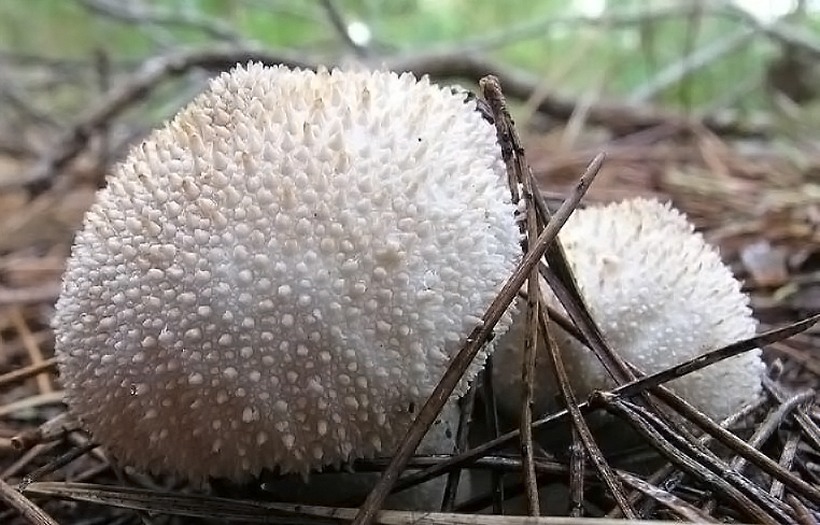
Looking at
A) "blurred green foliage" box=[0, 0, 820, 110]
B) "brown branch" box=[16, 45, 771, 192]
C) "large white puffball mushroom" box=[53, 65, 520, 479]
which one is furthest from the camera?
"blurred green foliage" box=[0, 0, 820, 110]

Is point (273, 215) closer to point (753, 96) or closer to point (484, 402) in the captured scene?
point (484, 402)

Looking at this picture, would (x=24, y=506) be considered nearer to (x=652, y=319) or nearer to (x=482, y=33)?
(x=652, y=319)

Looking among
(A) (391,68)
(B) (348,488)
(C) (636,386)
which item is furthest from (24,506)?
(A) (391,68)

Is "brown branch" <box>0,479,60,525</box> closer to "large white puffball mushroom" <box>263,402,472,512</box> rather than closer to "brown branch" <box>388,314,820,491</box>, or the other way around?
"large white puffball mushroom" <box>263,402,472,512</box>

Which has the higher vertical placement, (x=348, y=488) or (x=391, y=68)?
(x=391, y=68)

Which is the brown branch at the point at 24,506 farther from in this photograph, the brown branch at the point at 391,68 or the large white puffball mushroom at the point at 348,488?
the brown branch at the point at 391,68

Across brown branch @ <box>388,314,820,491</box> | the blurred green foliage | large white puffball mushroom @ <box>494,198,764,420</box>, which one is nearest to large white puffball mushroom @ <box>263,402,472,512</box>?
brown branch @ <box>388,314,820,491</box>

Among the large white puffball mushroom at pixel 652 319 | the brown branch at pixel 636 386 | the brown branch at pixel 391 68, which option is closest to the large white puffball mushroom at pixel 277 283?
the brown branch at pixel 636 386
